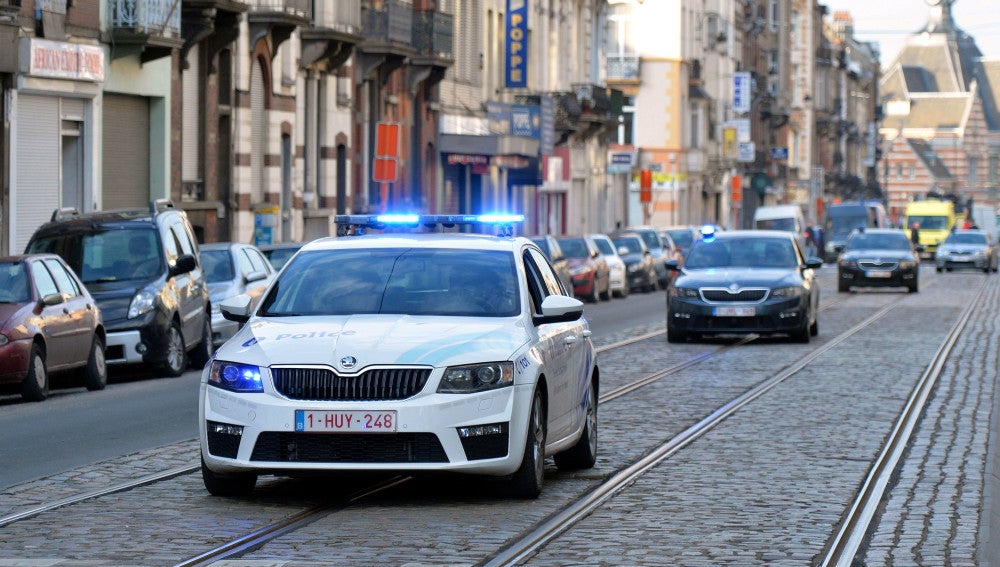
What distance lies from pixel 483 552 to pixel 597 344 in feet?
59.9

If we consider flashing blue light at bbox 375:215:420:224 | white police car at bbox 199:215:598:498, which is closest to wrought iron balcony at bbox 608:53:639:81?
flashing blue light at bbox 375:215:420:224

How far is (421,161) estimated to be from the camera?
50656 mm

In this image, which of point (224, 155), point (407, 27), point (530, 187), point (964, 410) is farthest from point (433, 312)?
point (530, 187)

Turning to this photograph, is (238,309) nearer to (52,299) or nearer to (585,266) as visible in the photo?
(52,299)

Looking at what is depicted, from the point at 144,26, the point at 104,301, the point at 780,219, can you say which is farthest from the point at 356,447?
the point at 780,219

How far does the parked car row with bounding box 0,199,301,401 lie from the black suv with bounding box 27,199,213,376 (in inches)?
0.4

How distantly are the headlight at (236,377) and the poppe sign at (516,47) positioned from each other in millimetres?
48559

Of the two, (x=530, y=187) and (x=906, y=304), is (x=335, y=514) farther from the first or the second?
(x=530, y=187)

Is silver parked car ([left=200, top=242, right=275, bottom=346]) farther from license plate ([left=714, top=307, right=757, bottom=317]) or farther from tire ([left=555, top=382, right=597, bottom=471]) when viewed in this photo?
tire ([left=555, top=382, right=597, bottom=471])

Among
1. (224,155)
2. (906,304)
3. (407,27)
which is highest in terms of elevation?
(407,27)

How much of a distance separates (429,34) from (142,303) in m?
28.7

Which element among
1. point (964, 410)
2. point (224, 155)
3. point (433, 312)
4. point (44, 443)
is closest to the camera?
point (433, 312)

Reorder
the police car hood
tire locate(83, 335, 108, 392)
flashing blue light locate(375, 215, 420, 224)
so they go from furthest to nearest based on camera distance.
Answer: tire locate(83, 335, 108, 392), flashing blue light locate(375, 215, 420, 224), the police car hood

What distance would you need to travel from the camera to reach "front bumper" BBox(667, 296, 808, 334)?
2581 cm
